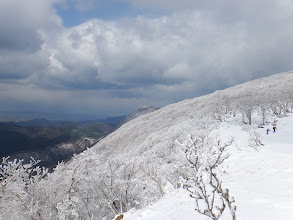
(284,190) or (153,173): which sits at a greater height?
(284,190)

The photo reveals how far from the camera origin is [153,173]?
28.1 metres

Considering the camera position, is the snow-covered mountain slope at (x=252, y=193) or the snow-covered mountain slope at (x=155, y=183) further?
the snow-covered mountain slope at (x=155, y=183)

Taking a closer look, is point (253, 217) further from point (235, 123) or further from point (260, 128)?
point (235, 123)

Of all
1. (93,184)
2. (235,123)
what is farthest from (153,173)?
(235,123)

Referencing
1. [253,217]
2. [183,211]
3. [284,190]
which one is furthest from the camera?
[183,211]

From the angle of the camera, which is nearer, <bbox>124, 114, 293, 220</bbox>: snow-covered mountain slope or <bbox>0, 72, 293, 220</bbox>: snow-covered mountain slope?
<bbox>124, 114, 293, 220</bbox>: snow-covered mountain slope

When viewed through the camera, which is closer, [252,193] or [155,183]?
[252,193]

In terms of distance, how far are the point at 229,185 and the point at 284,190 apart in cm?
442

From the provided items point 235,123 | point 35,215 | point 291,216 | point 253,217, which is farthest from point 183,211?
point 235,123

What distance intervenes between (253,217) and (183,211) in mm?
5194

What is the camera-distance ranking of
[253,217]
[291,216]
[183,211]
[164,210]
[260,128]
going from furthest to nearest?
[260,128], [164,210], [183,211], [253,217], [291,216]

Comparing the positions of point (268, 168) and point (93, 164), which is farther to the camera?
point (93, 164)

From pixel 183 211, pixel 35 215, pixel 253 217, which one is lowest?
pixel 35 215

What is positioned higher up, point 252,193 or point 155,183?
point 252,193
